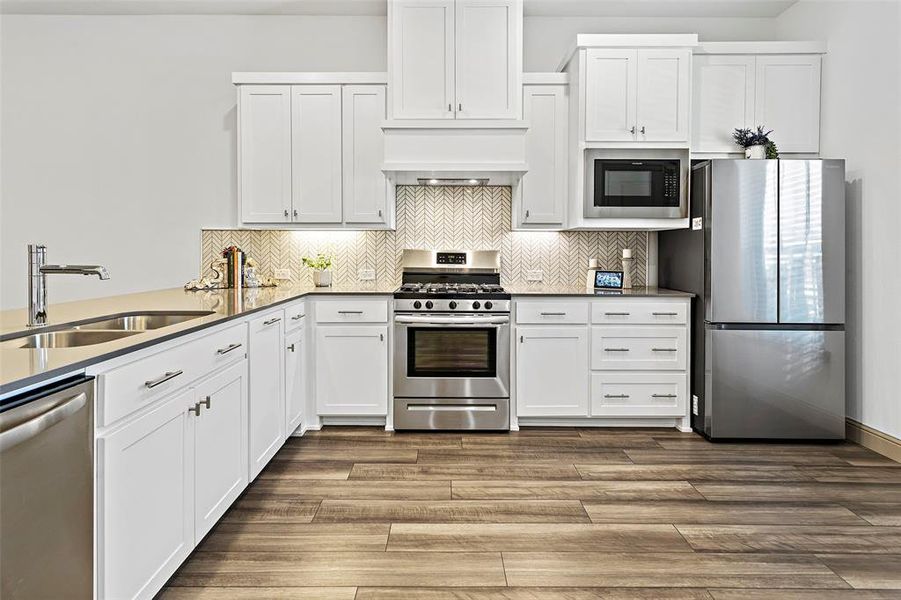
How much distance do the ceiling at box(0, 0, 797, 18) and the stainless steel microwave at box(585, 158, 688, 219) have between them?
1206mm

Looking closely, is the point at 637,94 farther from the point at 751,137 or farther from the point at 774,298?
the point at 774,298

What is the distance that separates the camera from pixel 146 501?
178 centimetres

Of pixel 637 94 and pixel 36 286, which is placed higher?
pixel 637 94

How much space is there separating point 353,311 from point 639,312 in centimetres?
186

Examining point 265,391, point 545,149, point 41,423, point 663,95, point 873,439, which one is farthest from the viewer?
point 545,149

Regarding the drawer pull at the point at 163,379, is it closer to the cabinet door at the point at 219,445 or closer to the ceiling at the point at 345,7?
the cabinet door at the point at 219,445

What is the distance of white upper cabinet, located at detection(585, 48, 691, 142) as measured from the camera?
13.4ft

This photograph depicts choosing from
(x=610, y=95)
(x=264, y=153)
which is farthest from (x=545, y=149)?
(x=264, y=153)

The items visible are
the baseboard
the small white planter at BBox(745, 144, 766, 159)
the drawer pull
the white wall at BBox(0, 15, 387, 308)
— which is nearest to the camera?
the drawer pull

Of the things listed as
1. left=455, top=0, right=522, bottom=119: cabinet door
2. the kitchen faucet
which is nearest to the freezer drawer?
left=455, top=0, right=522, bottom=119: cabinet door

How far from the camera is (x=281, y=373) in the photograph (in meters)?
3.39

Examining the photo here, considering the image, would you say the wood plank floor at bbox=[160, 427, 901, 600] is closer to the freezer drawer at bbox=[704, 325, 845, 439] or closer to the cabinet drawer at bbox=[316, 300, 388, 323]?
the freezer drawer at bbox=[704, 325, 845, 439]

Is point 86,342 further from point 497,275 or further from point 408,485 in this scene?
point 497,275

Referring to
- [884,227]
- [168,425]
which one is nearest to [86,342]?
[168,425]
